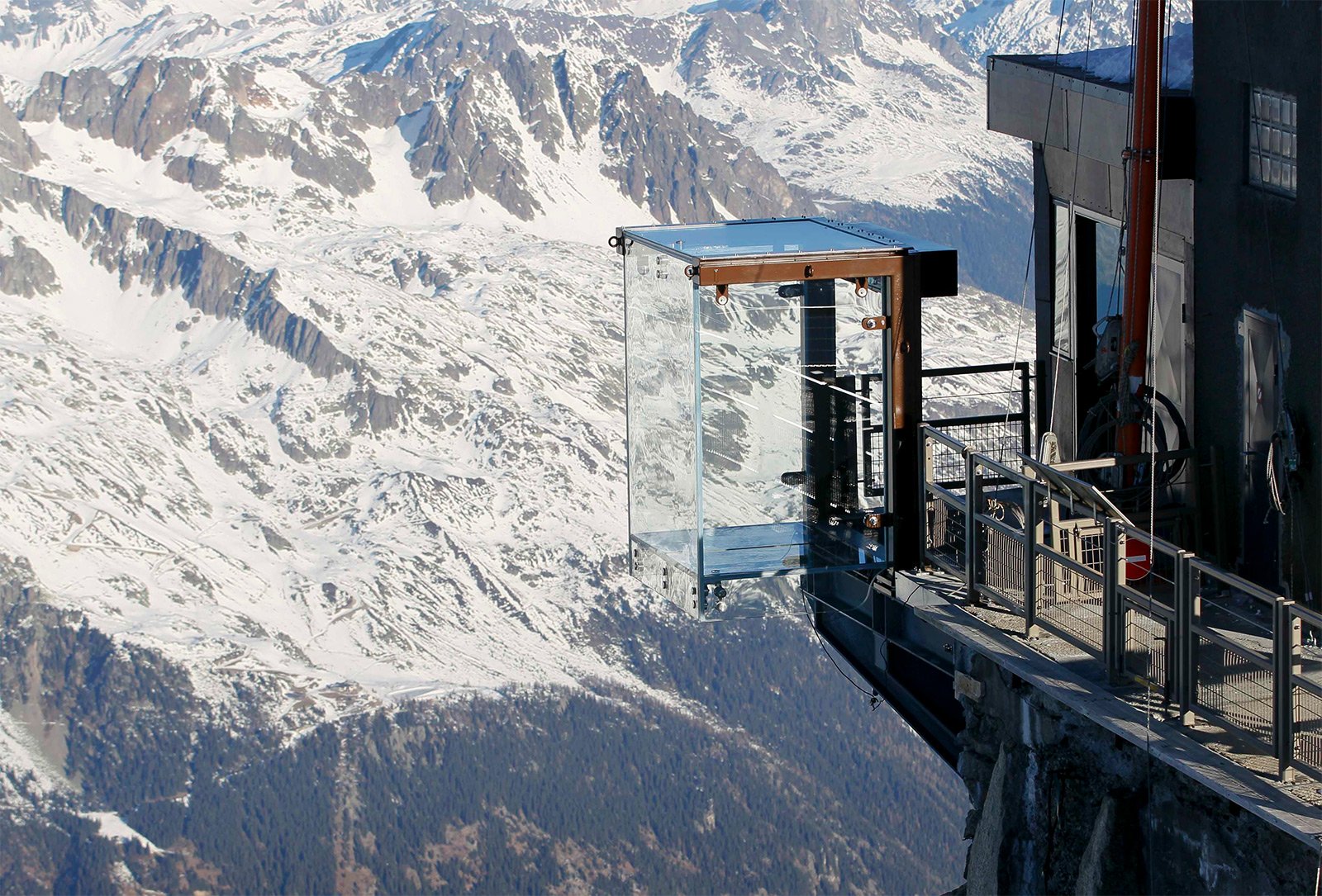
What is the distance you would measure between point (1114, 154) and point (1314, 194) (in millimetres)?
4810

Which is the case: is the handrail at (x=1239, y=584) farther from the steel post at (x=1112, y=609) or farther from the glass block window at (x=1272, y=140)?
the glass block window at (x=1272, y=140)

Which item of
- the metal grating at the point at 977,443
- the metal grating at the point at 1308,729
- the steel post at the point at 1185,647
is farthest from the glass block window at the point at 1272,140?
the metal grating at the point at 977,443

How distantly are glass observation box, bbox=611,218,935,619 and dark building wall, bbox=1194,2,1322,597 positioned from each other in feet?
9.03

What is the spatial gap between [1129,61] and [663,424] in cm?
636

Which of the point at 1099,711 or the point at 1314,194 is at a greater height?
the point at 1314,194

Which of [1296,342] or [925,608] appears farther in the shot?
[925,608]

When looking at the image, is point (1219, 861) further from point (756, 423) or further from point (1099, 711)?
point (756, 423)

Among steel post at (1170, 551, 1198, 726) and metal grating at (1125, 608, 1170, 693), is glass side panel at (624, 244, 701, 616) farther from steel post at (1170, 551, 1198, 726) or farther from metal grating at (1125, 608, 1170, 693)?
steel post at (1170, 551, 1198, 726)

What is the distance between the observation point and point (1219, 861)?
12945 mm

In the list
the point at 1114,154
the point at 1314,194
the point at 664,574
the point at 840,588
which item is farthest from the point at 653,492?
the point at 1314,194

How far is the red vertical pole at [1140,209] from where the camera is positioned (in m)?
17.2

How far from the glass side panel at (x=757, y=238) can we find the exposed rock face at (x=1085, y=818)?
380 cm

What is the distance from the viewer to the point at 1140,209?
17672 mm

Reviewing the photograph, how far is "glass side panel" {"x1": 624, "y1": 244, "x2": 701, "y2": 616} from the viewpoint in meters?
17.7
